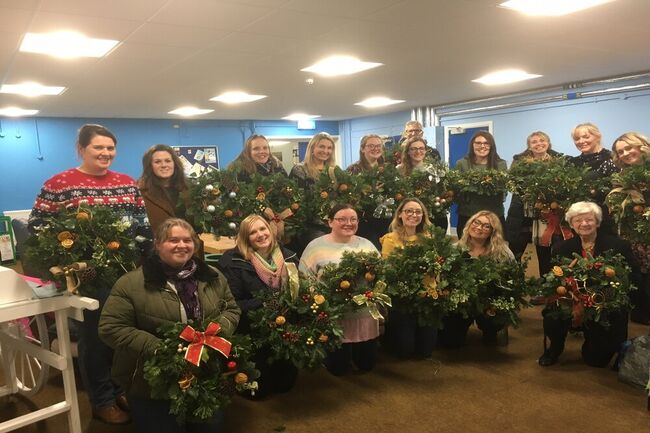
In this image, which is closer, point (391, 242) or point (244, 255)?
point (244, 255)

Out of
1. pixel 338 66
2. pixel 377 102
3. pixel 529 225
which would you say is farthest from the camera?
pixel 377 102

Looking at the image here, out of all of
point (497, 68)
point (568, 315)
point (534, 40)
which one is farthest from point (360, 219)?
point (497, 68)

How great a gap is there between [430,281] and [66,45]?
11.6 feet

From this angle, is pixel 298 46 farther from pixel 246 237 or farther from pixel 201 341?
pixel 201 341

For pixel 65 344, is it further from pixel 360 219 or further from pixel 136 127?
pixel 136 127

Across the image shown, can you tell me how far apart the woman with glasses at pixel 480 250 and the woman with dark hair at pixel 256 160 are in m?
1.42

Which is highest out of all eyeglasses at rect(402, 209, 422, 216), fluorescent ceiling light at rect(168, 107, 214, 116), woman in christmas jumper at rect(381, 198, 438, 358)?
fluorescent ceiling light at rect(168, 107, 214, 116)

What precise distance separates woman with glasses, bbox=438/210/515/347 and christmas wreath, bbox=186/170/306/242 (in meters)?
1.22

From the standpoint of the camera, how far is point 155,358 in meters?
2.21

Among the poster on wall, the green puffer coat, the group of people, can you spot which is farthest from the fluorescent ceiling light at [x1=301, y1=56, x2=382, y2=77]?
the poster on wall

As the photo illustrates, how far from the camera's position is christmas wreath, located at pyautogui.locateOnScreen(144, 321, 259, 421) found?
2.18 meters

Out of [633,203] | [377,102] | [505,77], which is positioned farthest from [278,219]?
[377,102]

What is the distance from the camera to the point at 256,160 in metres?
3.69

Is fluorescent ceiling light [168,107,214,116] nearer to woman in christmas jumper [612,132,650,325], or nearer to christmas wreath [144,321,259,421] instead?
woman in christmas jumper [612,132,650,325]
